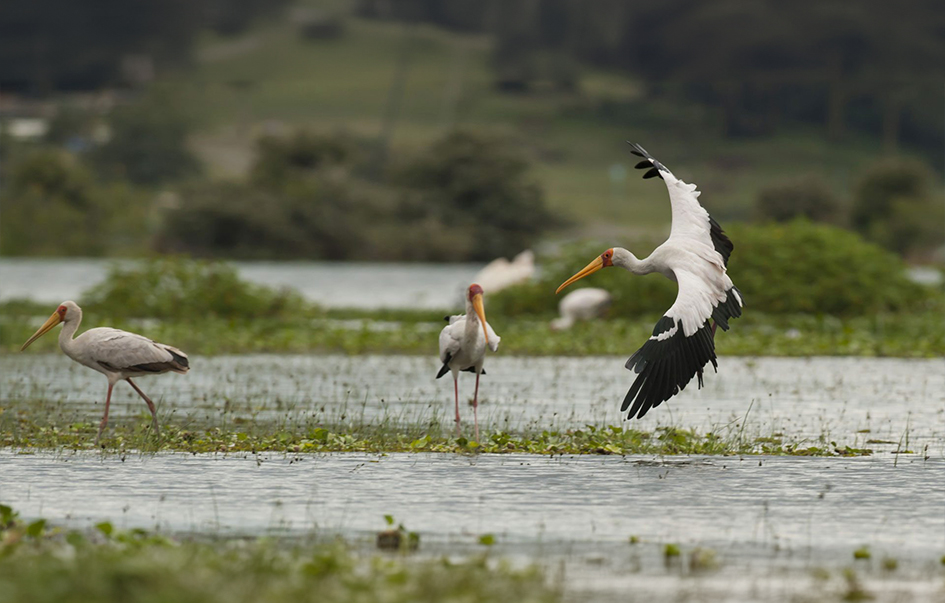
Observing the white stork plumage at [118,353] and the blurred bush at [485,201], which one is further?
the blurred bush at [485,201]

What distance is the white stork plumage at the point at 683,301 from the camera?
10.6 m

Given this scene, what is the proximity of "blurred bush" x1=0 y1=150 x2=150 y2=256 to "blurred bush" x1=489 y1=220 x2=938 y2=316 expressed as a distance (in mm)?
38833

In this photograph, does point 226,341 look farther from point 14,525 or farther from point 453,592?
point 453,592

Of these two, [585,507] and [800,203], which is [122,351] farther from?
[800,203]

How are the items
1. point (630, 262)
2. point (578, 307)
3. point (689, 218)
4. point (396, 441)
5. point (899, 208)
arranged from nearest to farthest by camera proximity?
point (396, 441) → point (689, 218) → point (630, 262) → point (578, 307) → point (899, 208)

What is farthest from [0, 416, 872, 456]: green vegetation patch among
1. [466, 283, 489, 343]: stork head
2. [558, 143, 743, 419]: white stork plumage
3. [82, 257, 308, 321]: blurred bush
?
[82, 257, 308, 321]: blurred bush

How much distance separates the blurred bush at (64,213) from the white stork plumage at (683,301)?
51586 mm

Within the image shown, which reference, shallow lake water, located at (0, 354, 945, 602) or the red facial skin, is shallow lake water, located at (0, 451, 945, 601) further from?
the red facial skin

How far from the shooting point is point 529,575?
21.3ft

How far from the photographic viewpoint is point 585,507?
8.66m

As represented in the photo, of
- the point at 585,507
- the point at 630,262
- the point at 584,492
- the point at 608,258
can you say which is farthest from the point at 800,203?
the point at 585,507

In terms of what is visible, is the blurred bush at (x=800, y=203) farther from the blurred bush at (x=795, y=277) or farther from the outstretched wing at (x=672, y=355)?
the outstretched wing at (x=672, y=355)

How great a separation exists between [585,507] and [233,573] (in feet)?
9.27

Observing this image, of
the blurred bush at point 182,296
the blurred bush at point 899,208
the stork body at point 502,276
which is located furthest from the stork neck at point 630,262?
the blurred bush at point 899,208
